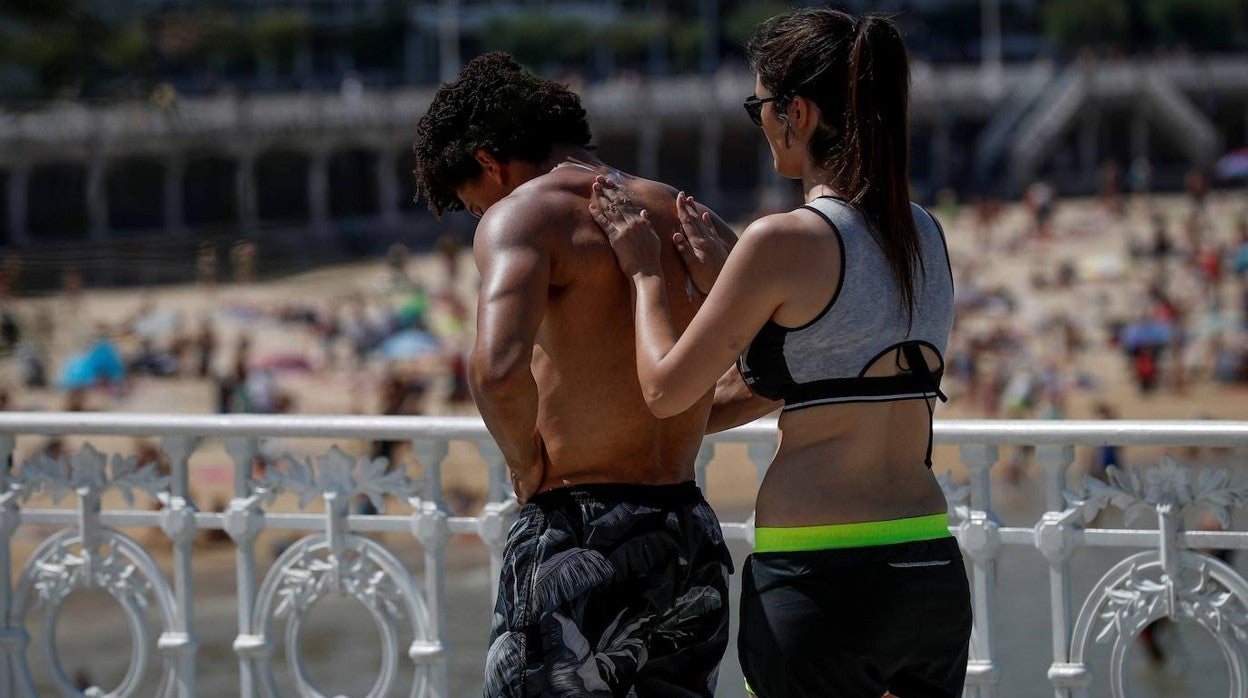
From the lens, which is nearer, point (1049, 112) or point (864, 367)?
point (864, 367)

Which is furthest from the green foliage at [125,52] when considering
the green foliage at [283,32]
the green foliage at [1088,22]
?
the green foliage at [1088,22]

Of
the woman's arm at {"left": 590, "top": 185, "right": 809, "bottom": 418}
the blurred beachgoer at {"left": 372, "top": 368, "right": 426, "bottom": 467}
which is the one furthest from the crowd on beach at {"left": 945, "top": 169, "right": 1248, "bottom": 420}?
the woman's arm at {"left": 590, "top": 185, "right": 809, "bottom": 418}

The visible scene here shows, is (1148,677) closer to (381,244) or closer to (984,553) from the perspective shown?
(984,553)

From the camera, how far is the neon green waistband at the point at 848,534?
222 cm

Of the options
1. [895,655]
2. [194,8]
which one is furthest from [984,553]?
[194,8]

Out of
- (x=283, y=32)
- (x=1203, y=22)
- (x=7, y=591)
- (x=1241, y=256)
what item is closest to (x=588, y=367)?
(x=7, y=591)

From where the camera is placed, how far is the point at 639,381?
2412mm

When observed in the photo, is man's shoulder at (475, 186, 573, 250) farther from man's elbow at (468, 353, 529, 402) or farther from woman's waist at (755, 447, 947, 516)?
woman's waist at (755, 447, 947, 516)

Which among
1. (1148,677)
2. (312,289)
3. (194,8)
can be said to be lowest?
(1148,677)

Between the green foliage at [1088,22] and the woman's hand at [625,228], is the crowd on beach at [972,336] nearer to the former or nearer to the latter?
the woman's hand at [625,228]

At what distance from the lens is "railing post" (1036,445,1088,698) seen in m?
3.15

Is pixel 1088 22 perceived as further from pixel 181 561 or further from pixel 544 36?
pixel 181 561

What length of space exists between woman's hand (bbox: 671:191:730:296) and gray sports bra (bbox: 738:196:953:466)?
0.29m

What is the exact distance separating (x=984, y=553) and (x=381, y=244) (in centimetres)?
4375
